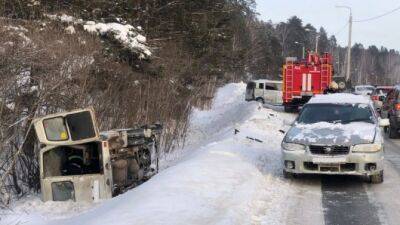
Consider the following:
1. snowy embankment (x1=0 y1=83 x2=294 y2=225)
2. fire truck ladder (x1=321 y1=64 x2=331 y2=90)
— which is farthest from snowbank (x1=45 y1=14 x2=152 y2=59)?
fire truck ladder (x1=321 y1=64 x2=331 y2=90)

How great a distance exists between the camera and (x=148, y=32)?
2297 cm

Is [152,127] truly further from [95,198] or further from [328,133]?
[328,133]

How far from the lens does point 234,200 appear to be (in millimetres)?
8383

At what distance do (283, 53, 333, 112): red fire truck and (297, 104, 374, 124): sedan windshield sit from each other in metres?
18.0

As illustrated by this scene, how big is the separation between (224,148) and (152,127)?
171 cm

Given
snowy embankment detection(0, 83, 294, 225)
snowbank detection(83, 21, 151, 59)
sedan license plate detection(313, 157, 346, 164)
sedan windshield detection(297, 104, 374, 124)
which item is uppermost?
snowbank detection(83, 21, 151, 59)

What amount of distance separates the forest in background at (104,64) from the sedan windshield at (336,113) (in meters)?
4.80

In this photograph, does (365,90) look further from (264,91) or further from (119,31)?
(119,31)

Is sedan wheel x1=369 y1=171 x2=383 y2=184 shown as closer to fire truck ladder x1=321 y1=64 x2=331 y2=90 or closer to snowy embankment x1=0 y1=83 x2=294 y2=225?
snowy embankment x1=0 y1=83 x2=294 y2=225

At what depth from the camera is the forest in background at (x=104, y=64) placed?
36.3 feet

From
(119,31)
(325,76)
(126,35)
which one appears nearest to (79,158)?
(119,31)

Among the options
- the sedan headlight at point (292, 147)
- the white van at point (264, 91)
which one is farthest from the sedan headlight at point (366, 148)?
the white van at point (264, 91)

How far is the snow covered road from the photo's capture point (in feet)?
24.6

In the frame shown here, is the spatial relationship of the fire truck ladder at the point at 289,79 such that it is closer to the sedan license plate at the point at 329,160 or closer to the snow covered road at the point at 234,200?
the snow covered road at the point at 234,200
